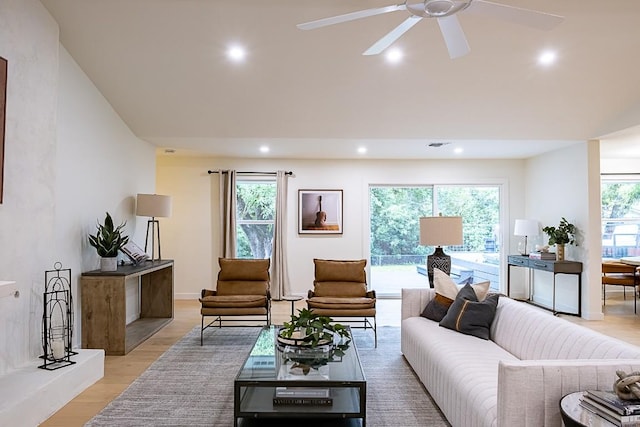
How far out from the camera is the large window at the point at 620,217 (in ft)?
25.5

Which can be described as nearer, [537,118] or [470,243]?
[537,118]

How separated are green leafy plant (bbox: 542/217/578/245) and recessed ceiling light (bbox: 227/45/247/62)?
187 inches

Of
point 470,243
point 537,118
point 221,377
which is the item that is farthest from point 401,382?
point 470,243

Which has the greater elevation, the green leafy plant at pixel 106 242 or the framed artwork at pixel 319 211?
the framed artwork at pixel 319 211

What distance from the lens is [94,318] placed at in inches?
165

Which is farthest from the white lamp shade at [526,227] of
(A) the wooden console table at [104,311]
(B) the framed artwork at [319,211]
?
(A) the wooden console table at [104,311]

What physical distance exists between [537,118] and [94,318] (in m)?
5.45

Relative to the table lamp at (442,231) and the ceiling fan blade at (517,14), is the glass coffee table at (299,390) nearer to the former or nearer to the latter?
the table lamp at (442,231)

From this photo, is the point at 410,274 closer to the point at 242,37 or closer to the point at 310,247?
the point at 310,247

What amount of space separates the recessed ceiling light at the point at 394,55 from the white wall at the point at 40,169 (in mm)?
3033

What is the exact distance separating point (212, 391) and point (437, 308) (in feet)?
6.63

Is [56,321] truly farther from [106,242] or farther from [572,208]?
[572,208]

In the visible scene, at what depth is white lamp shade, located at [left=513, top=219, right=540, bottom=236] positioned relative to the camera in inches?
262

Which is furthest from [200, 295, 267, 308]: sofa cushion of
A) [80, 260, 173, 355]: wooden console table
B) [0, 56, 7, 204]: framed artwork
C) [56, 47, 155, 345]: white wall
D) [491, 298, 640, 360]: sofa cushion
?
[491, 298, 640, 360]: sofa cushion
